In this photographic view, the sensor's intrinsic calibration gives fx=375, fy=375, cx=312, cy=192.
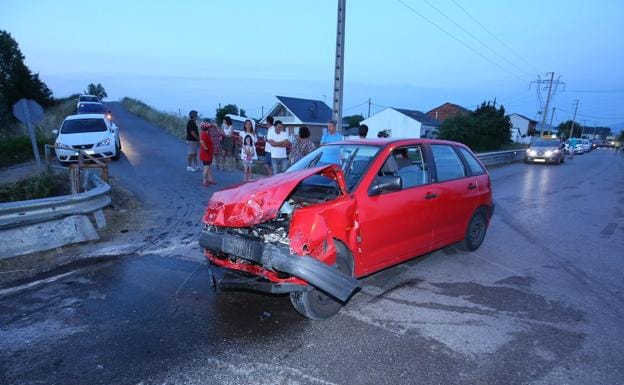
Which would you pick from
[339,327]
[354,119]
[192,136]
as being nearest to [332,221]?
[339,327]

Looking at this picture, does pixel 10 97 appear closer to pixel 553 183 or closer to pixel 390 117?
pixel 390 117

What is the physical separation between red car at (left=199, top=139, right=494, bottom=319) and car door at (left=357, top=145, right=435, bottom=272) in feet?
0.04

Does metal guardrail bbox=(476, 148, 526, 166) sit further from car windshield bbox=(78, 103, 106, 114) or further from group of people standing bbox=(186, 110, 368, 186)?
car windshield bbox=(78, 103, 106, 114)

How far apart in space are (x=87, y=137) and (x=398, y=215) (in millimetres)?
12508

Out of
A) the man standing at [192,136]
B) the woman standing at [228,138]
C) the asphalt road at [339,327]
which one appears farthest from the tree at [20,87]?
the asphalt road at [339,327]

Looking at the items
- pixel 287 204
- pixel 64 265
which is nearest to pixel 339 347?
pixel 287 204

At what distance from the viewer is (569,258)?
18.4 ft

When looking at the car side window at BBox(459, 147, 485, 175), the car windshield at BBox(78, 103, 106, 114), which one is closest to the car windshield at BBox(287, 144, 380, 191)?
the car side window at BBox(459, 147, 485, 175)

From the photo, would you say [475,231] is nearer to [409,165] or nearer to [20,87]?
[409,165]

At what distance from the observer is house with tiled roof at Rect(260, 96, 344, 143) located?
4559 centimetres

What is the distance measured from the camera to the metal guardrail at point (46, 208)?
488cm

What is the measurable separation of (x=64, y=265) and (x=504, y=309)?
5359mm

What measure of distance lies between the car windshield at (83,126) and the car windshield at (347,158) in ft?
38.2

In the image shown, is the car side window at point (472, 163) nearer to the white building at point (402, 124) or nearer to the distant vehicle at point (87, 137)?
the distant vehicle at point (87, 137)
